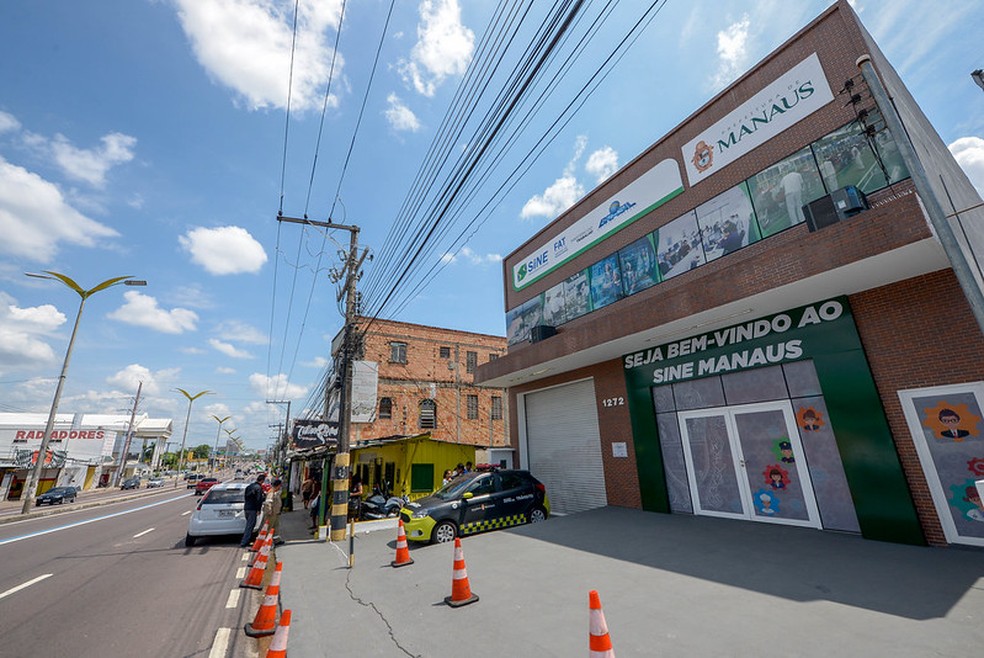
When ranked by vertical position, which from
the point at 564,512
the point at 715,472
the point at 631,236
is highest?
the point at 631,236

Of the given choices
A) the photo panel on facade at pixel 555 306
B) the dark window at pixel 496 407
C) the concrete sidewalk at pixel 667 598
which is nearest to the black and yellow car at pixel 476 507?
the concrete sidewalk at pixel 667 598

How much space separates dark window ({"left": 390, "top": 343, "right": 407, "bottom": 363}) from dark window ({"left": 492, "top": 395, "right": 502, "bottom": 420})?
813 cm

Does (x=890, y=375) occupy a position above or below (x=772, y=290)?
below

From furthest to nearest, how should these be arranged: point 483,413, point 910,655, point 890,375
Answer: point 483,413 → point 890,375 → point 910,655

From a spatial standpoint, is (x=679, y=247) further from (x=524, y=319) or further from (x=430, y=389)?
(x=430, y=389)

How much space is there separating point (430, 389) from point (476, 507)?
20.1 metres

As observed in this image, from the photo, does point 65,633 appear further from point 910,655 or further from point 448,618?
point 910,655

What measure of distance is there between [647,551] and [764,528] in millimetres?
2976

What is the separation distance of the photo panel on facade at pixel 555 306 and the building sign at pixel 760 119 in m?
5.92

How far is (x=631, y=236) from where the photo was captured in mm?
12938

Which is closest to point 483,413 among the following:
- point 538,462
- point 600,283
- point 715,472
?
point 538,462

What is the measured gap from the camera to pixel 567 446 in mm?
14273

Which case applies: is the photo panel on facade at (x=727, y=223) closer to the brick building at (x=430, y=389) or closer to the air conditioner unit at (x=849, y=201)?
the air conditioner unit at (x=849, y=201)

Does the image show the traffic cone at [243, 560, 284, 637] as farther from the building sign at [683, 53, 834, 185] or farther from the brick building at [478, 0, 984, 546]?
the building sign at [683, 53, 834, 185]
